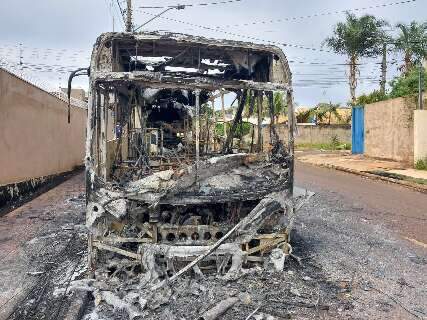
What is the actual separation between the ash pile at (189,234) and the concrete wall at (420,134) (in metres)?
12.3

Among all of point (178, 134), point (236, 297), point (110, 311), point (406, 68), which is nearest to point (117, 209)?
point (110, 311)

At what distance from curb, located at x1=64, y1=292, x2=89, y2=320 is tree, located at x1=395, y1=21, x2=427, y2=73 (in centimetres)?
2868

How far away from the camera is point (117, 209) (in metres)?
4.77

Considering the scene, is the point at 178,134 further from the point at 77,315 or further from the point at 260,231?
the point at 77,315

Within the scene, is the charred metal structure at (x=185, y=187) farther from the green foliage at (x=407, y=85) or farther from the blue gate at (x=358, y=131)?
the blue gate at (x=358, y=131)

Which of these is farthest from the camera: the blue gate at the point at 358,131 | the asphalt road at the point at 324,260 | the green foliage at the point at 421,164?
the blue gate at the point at 358,131

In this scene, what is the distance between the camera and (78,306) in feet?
13.9

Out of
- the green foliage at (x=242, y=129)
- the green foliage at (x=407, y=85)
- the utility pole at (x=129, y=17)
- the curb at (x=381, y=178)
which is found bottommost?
the curb at (x=381, y=178)

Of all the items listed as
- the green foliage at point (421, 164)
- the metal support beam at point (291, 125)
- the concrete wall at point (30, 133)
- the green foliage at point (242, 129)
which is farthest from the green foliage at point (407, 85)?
the metal support beam at point (291, 125)

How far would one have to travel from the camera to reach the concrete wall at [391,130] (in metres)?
18.1

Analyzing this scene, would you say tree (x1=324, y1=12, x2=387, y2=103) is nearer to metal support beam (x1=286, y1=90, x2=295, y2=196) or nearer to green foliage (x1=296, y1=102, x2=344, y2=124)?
green foliage (x1=296, y1=102, x2=344, y2=124)

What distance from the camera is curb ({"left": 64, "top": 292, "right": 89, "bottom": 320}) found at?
4043 millimetres

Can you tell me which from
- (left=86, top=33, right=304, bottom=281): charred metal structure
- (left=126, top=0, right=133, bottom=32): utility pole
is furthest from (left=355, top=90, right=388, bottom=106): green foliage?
(left=86, top=33, right=304, bottom=281): charred metal structure

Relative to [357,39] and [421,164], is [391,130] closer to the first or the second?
[421,164]
